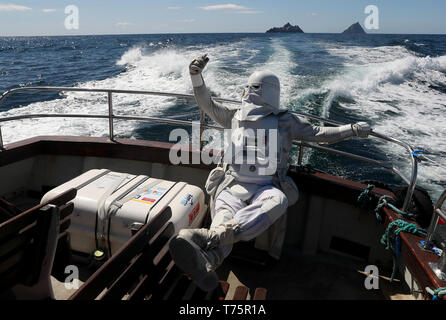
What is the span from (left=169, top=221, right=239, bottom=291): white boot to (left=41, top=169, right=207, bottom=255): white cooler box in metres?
0.47

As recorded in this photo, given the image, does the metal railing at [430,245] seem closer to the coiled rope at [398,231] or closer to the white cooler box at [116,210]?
the coiled rope at [398,231]

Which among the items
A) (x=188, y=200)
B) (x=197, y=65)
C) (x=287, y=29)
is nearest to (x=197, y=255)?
(x=188, y=200)

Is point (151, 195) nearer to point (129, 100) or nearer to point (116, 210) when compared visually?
point (116, 210)

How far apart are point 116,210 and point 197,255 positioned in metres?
0.84

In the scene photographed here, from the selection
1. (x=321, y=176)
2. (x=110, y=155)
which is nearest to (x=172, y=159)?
(x=110, y=155)

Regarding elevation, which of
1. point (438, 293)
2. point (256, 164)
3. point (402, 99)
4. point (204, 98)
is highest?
point (402, 99)

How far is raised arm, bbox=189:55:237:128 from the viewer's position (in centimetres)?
257

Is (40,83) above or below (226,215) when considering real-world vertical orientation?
Answer: above

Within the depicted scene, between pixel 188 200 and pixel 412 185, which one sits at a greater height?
pixel 412 185

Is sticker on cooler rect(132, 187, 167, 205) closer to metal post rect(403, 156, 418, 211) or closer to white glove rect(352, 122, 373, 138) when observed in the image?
white glove rect(352, 122, 373, 138)

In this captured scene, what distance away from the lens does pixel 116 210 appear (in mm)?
2271
